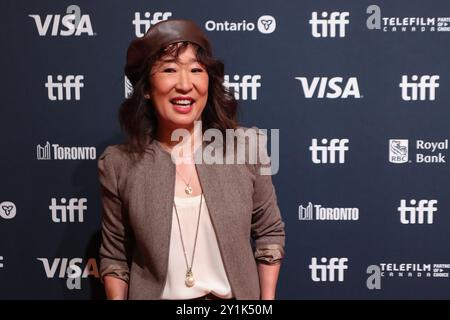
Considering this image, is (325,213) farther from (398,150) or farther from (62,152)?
(62,152)

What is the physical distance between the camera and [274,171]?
75.1 inches

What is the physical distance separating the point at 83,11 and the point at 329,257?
1283mm

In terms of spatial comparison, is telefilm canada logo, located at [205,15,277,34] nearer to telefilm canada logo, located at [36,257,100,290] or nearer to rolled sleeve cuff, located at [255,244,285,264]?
rolled sleeve cuff, located at [255,244,285,264]

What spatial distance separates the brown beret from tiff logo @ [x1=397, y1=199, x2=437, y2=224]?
1.00 metres

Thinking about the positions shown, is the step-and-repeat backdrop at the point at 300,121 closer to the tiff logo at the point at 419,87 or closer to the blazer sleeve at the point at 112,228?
the tiff logo at the point at 419,87

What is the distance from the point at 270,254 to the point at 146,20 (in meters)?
0.96

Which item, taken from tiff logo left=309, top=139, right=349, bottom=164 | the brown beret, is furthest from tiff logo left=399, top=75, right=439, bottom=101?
the brown beret

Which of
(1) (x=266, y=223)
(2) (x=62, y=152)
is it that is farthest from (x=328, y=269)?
(2) (x=62, y=152)

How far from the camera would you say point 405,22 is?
1810mm

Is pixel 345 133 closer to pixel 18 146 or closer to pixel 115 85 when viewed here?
pixel 115 85

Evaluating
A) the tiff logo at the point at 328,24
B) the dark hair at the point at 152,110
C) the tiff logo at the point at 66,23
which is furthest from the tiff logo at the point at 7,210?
the tiff logo at the point at 328,24

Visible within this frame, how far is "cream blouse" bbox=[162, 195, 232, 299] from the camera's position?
1.32 meters

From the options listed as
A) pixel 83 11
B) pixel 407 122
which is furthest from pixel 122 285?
pixel 407 122

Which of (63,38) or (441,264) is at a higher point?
(63,38)
